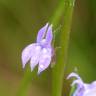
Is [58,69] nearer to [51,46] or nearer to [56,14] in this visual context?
[51,46]

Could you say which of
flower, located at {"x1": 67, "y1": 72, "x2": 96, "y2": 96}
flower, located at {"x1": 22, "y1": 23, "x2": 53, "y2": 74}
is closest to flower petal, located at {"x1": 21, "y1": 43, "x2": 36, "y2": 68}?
flower, located at {"x1": 22, "y1": 23, "x2": 53, "y2": 74}

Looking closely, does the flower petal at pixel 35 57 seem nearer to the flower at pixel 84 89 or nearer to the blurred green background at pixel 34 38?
the flower at pixel 84 89

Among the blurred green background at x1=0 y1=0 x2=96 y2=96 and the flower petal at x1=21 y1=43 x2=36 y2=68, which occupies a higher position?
the blurred green background at x1=0 y1=0 x2=96 y2=96

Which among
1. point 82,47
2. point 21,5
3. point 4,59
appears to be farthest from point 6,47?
point 82,47

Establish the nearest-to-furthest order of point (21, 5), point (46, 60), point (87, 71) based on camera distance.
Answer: point (46, 60), point (87, 71), point (21, 5)

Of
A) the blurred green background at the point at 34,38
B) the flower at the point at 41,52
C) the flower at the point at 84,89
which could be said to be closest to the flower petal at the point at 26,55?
the flower at the point at 41,52

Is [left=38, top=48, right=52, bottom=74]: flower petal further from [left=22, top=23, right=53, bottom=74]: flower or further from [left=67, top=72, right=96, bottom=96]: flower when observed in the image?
[left=67, top=72, right=96, bottom=96]: flower

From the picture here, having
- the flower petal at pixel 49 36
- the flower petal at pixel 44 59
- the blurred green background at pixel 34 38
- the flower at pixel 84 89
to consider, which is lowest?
the flower at pixel 84 89
